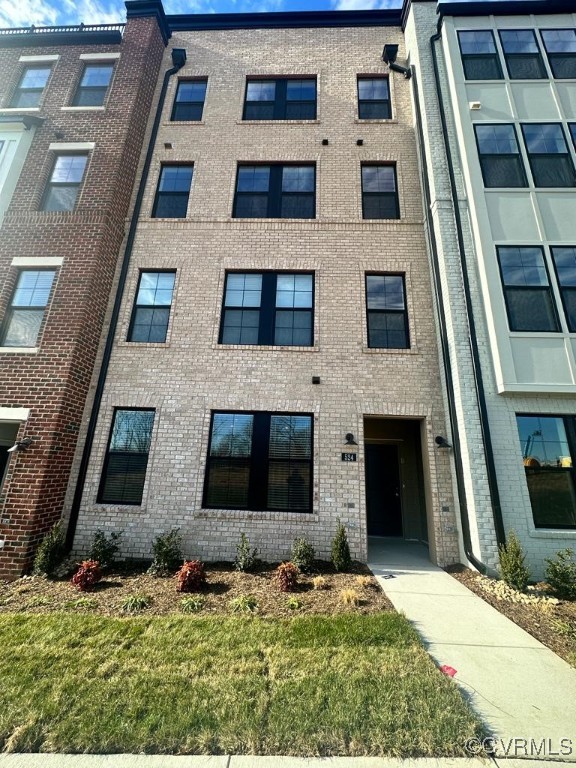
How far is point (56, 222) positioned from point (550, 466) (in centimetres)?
1232

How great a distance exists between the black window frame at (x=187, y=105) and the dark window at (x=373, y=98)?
4.93 meters

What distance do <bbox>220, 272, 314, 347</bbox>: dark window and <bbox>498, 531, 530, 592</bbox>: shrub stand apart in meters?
5.47

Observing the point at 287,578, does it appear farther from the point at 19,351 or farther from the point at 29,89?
the point at 29,89

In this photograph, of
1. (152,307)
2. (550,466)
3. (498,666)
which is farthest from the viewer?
(152,307)

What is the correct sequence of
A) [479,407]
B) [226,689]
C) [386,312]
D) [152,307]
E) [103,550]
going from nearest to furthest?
[226,689] → [103,550] → [479,407] → [386,312] → [152,307]

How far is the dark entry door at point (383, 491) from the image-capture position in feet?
29.4

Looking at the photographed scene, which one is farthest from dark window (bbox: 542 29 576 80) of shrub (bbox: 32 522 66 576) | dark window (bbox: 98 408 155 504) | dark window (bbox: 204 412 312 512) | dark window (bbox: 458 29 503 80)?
shrub (bbox: 32 522 66 576)

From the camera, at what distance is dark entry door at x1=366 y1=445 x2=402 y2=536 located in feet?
29.4

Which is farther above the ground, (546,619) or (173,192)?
(173,192)

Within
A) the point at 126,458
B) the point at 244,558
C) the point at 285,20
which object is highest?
the point at 285,20

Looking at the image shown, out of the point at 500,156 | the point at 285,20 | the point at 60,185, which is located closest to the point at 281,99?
the point at 285,20

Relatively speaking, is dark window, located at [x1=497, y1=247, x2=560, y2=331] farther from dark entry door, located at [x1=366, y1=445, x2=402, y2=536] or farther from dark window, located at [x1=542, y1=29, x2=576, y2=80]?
dark window, located at [x1=542, y1=29, x2=576, y2=80]

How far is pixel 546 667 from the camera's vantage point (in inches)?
137

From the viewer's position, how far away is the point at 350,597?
486 centimetres
